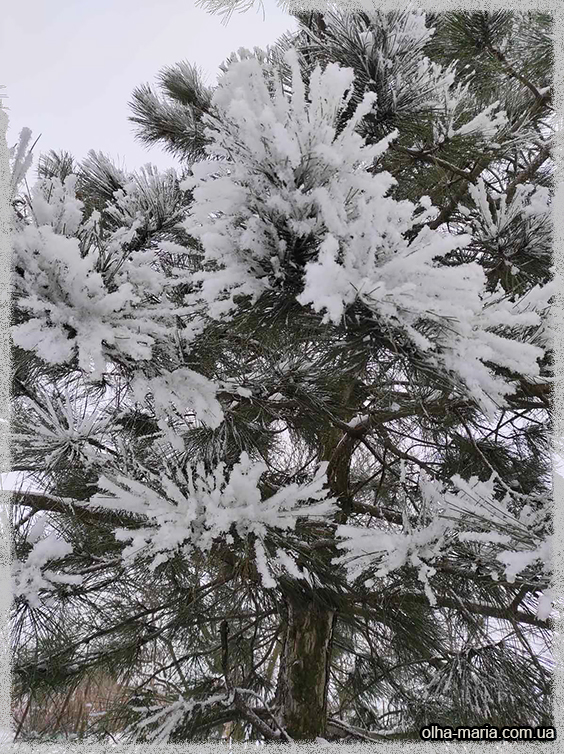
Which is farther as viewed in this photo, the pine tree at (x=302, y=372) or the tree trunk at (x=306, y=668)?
the tree trunk at (x=306, y=668)

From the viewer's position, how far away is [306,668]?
117 cm

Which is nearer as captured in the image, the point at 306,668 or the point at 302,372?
the point at 302,372

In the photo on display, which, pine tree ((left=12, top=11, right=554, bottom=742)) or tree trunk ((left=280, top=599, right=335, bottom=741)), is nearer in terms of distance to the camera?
pine tree ((left=12, top=11, right=554, bottom=742))

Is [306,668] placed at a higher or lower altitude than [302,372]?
lower

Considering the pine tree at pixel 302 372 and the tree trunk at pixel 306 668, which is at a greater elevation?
the pine tree at pixel 302 372

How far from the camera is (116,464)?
866 mm

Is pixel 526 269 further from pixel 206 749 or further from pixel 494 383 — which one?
pixel 206 749

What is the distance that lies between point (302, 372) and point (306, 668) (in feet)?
2.14

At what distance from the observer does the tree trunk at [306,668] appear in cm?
111

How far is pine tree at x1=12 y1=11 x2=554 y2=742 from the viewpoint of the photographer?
1.42ft

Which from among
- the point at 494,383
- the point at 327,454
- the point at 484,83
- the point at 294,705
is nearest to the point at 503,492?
the point at 327,454

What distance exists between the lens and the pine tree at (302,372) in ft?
1.42

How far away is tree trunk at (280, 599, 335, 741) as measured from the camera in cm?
111

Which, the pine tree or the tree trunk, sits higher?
the pine tree
